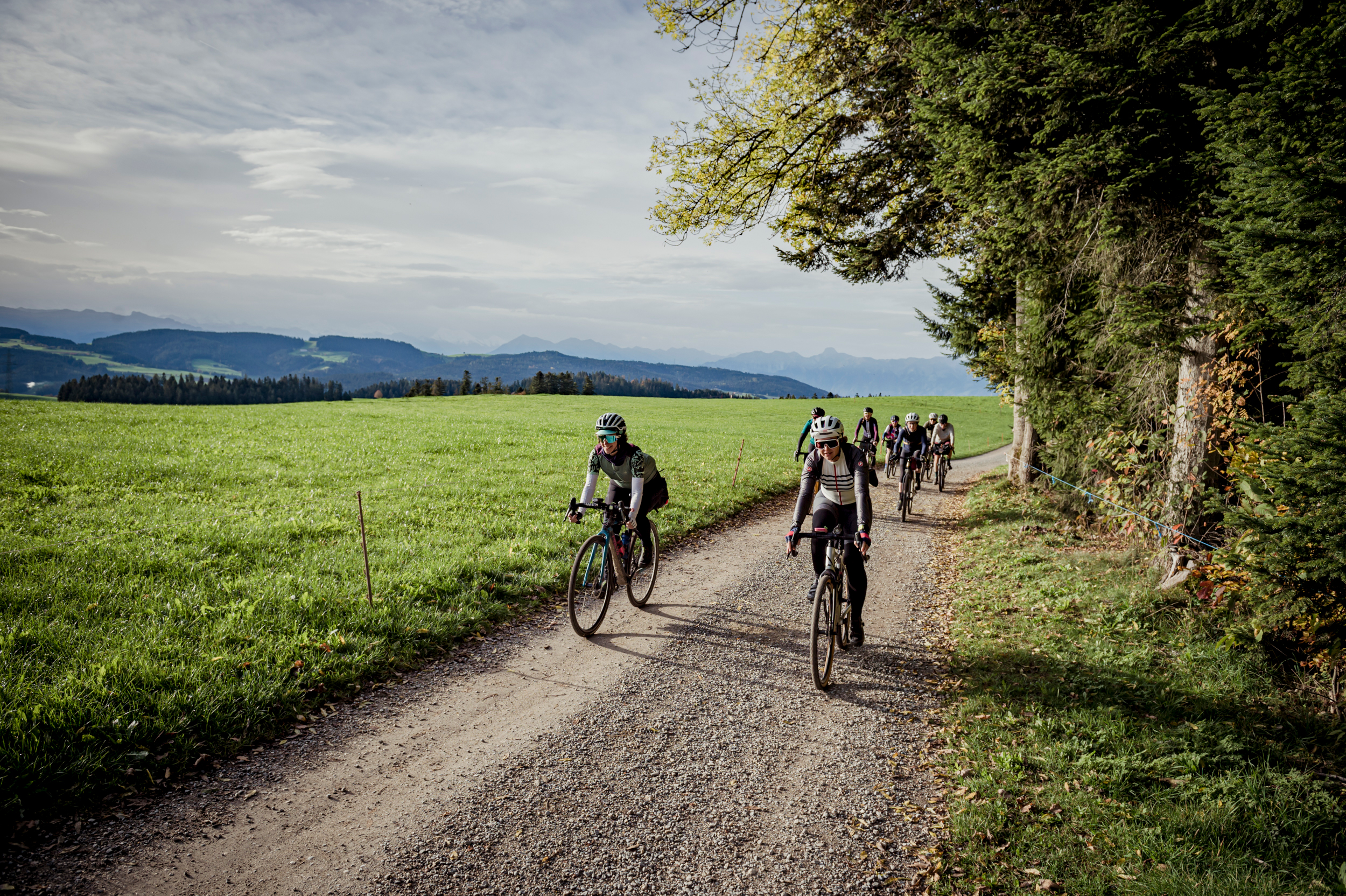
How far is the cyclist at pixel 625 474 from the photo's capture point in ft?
25.8

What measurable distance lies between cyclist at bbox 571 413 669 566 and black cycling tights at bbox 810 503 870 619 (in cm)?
206

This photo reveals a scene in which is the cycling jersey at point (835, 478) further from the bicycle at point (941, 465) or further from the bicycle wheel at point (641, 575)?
the bicycle at point (941, 465)

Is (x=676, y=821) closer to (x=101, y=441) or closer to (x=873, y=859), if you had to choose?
(x=873, y=859)

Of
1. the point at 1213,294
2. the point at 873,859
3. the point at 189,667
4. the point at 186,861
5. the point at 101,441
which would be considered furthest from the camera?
the point at 101,441

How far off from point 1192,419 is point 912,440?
8200mm

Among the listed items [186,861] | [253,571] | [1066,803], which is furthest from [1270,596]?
[253,571]

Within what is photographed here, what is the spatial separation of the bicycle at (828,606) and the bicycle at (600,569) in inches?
94.4

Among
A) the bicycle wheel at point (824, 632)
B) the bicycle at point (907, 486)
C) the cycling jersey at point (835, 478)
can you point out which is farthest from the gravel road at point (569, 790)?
the bicycle at point (907, 486)

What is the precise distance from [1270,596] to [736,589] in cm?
622

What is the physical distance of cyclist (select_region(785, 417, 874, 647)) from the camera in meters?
7.09

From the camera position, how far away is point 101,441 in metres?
16.6

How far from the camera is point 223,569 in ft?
27.2

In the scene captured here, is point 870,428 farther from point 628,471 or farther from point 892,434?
point 628,471

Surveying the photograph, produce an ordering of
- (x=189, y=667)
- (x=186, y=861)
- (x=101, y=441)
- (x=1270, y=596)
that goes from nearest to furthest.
A: (x=186, y=861), (x=1270, y=596), (x=189, y=667), (x=101, y=441)
